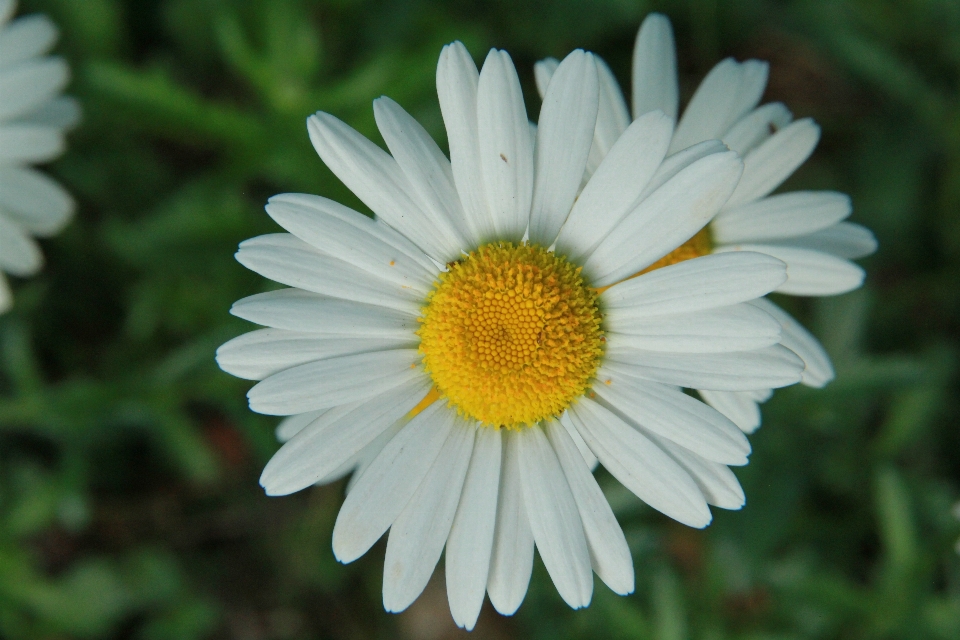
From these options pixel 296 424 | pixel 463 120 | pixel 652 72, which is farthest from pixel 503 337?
pixel 652 72

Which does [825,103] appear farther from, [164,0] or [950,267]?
[164,0]

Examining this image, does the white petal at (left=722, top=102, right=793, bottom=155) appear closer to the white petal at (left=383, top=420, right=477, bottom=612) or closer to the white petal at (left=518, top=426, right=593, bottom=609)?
the white petal at (left=518, top=426, right=593, bottom=609)

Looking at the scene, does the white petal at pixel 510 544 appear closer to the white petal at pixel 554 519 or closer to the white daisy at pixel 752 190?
the white petal at pixel 554 519

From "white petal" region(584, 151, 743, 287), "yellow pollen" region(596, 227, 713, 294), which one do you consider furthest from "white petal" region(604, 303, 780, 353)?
"yellow pollen" region(596, 227, 713, 294)

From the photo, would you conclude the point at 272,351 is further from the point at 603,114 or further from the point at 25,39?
the point at 25,39

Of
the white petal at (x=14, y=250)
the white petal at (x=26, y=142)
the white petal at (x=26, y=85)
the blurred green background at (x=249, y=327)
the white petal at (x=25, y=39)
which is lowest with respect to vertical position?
the blurred green background at (x=249, y=327)

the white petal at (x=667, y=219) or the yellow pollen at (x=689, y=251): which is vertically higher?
the white petal at (x=667, y=219)

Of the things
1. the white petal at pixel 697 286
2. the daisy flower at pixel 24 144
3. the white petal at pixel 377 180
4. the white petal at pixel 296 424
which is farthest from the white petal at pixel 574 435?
the daisy flower at pixel 24 144
